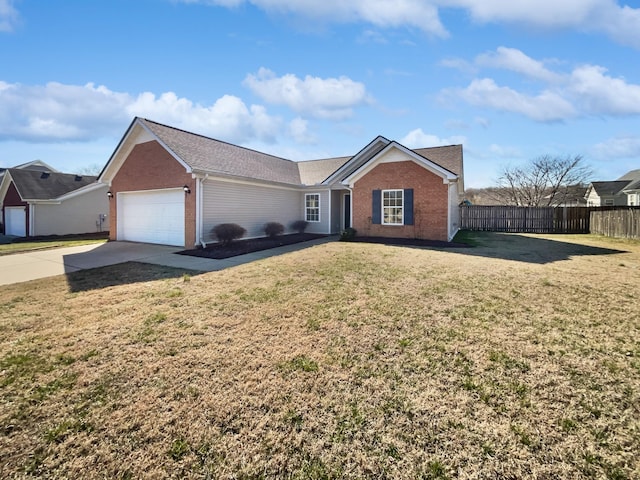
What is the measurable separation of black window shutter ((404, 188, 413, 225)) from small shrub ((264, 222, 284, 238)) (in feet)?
21.4

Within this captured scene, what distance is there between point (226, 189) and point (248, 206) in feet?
5.20

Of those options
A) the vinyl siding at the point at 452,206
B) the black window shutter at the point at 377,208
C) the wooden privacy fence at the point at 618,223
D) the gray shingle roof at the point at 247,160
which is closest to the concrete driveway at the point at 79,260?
the gray shingle roof at the point at 247,160

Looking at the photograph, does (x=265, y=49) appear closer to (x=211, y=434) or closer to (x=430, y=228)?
(x=430, y=228)

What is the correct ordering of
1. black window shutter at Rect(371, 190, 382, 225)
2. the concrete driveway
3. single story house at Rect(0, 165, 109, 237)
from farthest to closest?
single story house at Rect(0, 165, 109, 237) < black window shutter at Rect(371, 190, 382, 225) < the concrete driveway

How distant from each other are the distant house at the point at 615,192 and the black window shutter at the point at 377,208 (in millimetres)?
37461

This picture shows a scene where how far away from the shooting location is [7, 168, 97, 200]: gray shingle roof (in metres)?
20.8

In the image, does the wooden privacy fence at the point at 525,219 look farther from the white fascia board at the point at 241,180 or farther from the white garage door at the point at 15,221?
the white garage door at the point at 15,221

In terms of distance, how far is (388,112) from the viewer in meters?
21.5

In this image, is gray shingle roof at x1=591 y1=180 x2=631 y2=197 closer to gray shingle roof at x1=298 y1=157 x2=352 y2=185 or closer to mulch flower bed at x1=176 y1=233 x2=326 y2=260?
gray shingle roof at x1=298 y1=157 x2=352 y2=185

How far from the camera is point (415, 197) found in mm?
13961

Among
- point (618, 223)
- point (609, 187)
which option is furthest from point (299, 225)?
point (609, 187)

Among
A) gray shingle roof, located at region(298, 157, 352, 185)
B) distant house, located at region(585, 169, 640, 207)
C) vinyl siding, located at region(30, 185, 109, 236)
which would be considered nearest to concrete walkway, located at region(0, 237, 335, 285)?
gray shingle roof, located at region(298, 157, 352, 185)

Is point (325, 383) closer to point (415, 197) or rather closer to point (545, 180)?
point (415, 197)

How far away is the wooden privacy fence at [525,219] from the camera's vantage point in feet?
66.6
